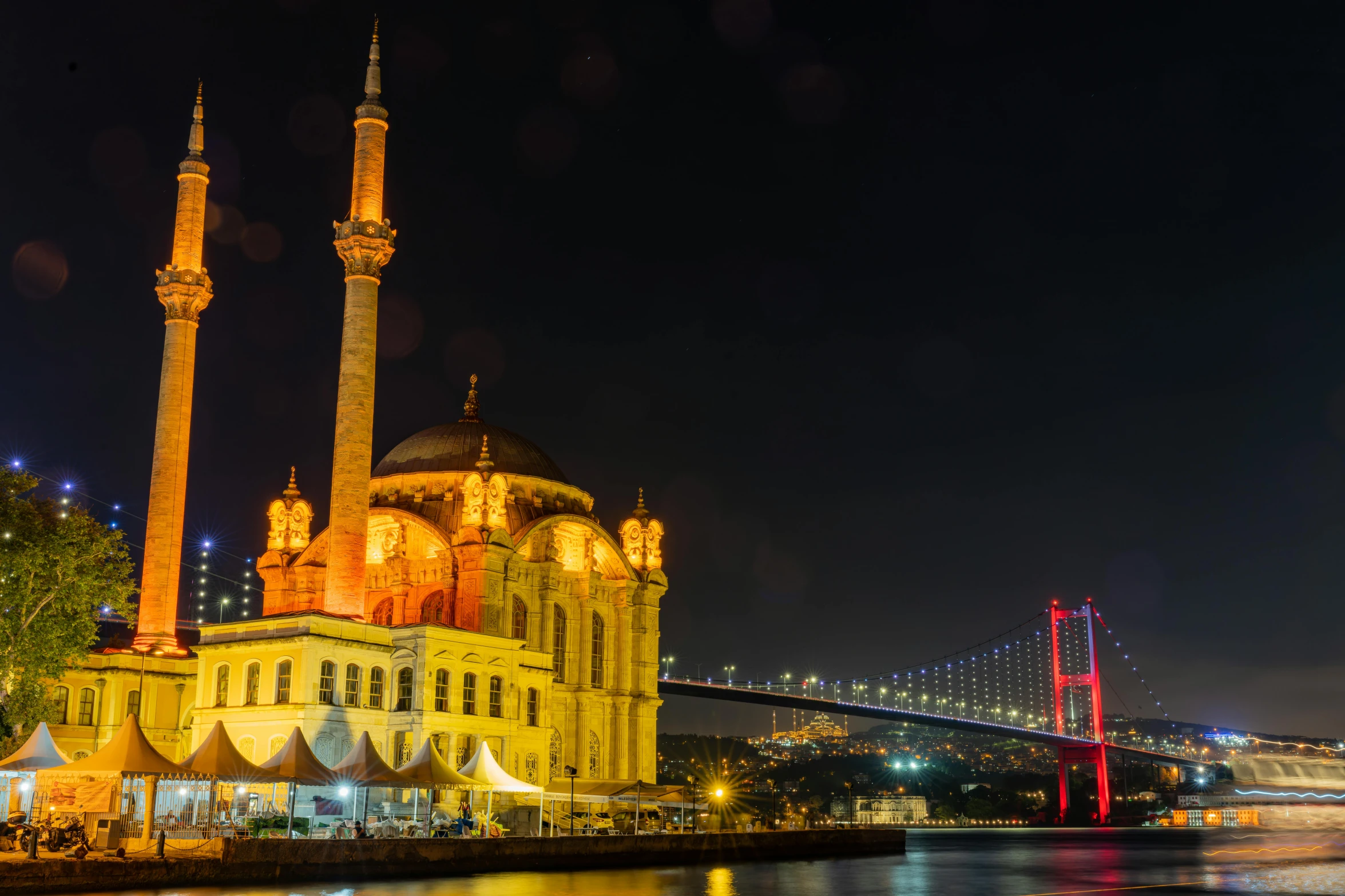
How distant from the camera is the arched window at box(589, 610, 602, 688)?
203 ft

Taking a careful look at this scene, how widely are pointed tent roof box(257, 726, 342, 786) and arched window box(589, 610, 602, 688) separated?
1009 inches

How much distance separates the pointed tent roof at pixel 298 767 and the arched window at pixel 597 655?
84.1ft

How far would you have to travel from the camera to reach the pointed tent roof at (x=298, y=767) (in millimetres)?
35781

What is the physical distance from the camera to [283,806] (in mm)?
41562

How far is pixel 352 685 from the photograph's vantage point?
46531 mm

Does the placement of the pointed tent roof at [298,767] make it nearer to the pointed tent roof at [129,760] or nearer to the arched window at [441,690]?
the pointed tent roof at [129,760]

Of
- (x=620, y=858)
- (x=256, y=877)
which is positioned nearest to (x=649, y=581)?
(x=620, y=858)

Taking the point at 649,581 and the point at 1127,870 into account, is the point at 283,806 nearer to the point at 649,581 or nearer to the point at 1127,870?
the point at 649,581

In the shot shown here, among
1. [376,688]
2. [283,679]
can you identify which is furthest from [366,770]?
[376,688]

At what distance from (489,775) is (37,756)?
1310 cm

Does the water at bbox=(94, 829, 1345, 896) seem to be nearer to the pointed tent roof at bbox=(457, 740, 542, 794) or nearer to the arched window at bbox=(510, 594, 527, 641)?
the pointed tent roof at bbox=(457, 740, 542, 794)

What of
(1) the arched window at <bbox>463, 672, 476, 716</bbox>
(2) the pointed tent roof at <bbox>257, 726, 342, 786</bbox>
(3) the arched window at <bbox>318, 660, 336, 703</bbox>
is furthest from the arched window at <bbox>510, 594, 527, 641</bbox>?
(2) the pointed tent roof at <bbox>257, 726, 342, 786</bbox>

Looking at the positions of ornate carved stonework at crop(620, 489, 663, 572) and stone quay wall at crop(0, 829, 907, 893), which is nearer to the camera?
stone quay wall at crop(0, 829, 907, 893)

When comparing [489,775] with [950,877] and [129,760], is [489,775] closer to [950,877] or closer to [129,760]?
[129,760]
